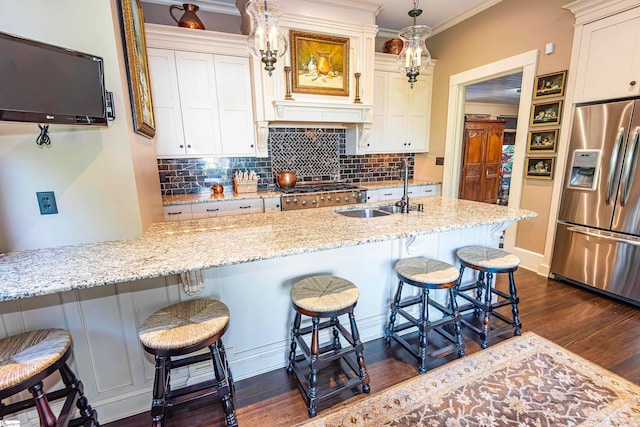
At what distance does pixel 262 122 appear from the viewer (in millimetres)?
3414

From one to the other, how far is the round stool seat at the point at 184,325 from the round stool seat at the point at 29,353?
0.96 ft

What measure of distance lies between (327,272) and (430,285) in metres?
0.63

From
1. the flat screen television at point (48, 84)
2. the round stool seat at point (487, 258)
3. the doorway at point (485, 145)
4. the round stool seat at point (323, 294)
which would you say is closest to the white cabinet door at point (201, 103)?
the flat screen television at point (48, 84)

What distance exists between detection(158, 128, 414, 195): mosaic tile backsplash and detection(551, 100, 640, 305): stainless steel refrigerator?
7.46ft

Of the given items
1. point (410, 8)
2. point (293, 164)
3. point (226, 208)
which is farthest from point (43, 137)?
point (410, 8)

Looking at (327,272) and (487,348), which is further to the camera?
(487,348)

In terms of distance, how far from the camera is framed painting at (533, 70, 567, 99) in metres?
2.88

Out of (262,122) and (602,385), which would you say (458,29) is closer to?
(262,122)

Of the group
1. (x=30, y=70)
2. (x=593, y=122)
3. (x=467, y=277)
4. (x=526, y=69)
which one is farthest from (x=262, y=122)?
(x=593, y=122)

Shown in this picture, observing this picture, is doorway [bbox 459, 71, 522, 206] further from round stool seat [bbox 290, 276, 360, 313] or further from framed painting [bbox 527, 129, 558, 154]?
round stool seat [bbox 290, 276, 360, 313]

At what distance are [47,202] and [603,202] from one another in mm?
4049

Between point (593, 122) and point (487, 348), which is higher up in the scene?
point (593, 122)

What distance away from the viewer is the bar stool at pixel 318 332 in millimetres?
1517

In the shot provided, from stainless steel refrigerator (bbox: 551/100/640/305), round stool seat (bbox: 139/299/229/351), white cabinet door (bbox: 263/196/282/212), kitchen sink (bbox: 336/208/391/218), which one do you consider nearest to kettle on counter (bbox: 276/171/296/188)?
white cabinet door (bbox: 263/196/282/212)
